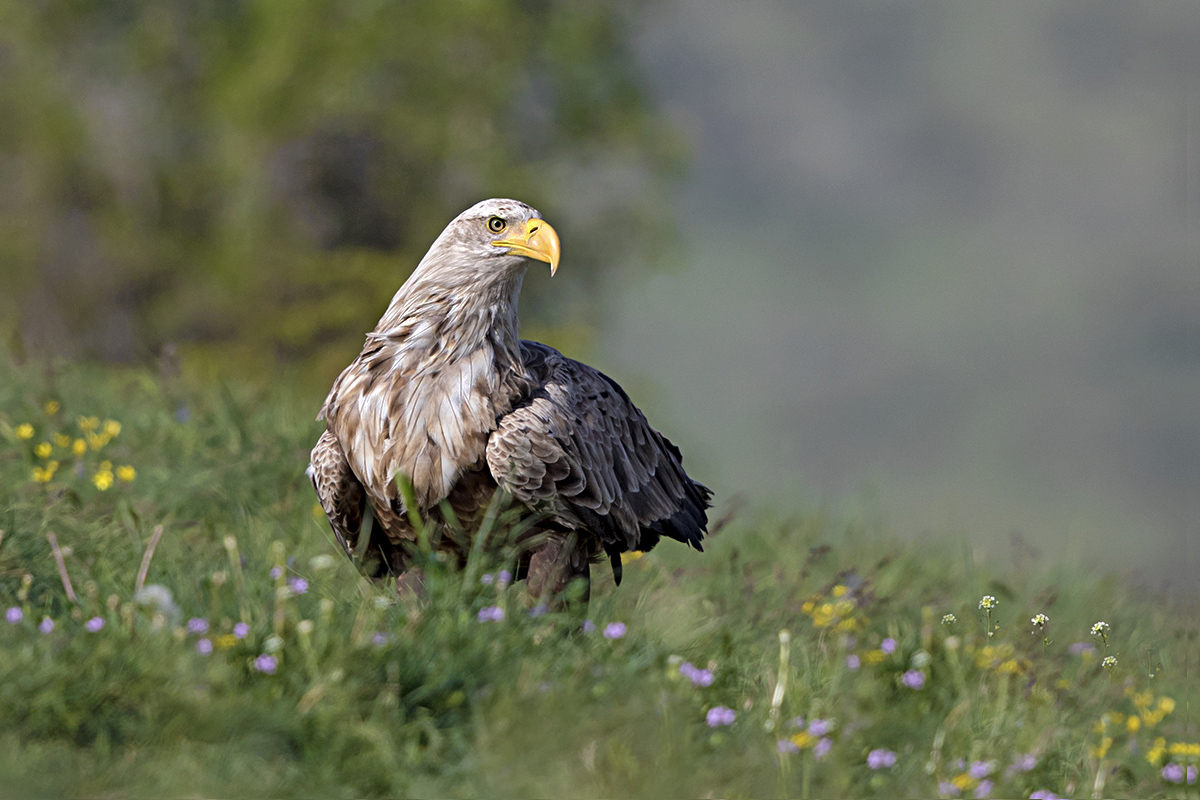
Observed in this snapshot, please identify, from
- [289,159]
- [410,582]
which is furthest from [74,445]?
[289,159]

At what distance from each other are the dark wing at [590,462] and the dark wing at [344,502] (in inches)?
26.1

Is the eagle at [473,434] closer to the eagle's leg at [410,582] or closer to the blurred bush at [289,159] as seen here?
the eagle's leg at [410,582]

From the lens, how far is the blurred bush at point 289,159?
17.4 m

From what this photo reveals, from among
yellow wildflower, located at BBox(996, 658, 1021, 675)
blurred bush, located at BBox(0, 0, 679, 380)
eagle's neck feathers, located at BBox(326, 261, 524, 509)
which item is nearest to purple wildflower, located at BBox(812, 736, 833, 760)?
yellow wildflower, located at BBox(996, 658, 1021, 675)

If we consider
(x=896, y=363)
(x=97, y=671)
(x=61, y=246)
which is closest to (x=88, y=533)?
(x=97, y=671)

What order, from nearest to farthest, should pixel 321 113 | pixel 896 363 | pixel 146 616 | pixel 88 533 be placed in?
pixel 146 616, pixel 88 533, pixel 321 113, pixel 896 363

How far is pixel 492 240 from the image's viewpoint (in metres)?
5.22

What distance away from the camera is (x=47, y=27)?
21.5 m

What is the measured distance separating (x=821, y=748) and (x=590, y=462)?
1.93 m

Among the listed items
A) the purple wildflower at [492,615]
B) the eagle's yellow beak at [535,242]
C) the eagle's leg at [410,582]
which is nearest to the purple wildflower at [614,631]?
the purple wildflower at [492,615]

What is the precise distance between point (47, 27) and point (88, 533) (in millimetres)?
19293

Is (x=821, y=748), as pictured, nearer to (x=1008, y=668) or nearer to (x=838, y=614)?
(x=1008, y=668)

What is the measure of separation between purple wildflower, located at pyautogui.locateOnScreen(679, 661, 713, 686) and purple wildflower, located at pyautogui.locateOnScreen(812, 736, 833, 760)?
0.37m

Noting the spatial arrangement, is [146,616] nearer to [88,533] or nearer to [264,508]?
[88,533]
